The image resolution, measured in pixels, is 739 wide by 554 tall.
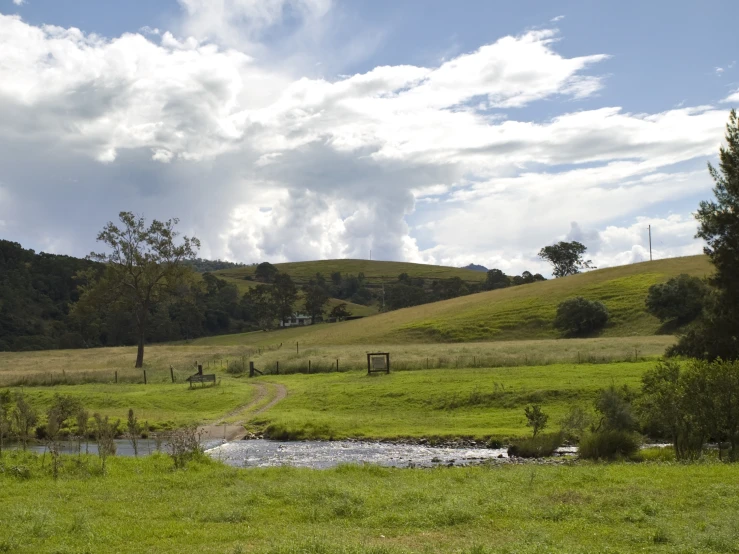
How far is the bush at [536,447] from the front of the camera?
81.4 feet

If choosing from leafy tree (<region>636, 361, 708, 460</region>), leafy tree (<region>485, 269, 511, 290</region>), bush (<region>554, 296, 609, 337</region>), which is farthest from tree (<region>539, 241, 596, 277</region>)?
leafy tree (<region>636, 361, 708, 460</region>)

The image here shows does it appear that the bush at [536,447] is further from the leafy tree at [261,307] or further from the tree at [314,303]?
the tree at [314,303]

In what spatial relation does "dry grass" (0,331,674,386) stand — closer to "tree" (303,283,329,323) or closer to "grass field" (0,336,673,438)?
"grass field" (0,336,673,438)

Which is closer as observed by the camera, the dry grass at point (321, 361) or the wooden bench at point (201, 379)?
the wooden bench at point (201, 379)

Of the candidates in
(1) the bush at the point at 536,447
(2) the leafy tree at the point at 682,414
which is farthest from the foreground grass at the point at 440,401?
(2) the leafy tree at the point at 682,414

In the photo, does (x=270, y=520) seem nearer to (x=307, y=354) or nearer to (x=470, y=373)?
(x=470, y=373)

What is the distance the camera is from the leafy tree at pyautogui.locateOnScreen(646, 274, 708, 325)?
8044 cm

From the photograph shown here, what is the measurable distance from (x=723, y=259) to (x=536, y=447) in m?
16.3

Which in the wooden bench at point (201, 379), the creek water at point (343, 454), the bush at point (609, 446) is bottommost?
the creek water at point (343, 454)

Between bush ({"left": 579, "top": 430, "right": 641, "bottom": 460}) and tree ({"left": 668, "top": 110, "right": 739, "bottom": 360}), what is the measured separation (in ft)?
43.1

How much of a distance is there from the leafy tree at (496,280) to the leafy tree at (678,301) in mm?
88385

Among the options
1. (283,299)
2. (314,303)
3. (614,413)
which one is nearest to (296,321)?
(314,303)

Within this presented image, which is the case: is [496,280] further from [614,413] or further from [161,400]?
[614,413]

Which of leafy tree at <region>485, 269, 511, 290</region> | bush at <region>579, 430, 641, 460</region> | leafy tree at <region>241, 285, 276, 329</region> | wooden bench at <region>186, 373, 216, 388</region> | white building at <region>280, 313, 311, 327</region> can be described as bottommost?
bush at <region>579, 430, 641, 460</region>
